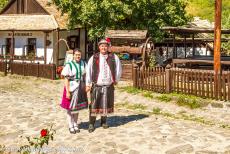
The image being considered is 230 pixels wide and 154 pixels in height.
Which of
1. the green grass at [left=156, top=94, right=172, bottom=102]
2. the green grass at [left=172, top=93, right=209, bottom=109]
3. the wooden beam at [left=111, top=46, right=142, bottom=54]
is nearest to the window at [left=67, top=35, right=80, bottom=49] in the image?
the wooden beam at [left=111, top=46, right=142, bottom=54]

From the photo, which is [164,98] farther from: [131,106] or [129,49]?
[129,49]

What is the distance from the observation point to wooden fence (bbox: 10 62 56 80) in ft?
64.2

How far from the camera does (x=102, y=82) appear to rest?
830 cm

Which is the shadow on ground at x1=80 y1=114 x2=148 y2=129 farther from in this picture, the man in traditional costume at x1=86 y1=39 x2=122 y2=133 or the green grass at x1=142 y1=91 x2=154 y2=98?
the green grass at x1=142 y1=91 x2=154 y2=98

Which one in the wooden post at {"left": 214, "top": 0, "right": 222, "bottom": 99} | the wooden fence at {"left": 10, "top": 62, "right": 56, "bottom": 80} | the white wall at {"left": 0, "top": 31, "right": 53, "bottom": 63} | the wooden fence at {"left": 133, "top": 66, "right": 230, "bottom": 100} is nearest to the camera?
the wooden fence at {"left": 133, "top": 66, "right": 230, "bottom": 100}

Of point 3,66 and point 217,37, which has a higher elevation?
point 217,37

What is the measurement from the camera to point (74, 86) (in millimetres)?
8086

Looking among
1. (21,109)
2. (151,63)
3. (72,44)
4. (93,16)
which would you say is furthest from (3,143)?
(72,44)

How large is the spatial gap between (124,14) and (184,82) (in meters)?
8.81

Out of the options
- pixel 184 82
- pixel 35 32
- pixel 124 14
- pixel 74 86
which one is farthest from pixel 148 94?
pixel 35 32

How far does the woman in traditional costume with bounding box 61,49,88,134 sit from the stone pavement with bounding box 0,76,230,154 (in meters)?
0.62

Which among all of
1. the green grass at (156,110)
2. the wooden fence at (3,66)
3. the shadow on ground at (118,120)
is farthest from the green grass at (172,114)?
the wooden fence at (3,66)

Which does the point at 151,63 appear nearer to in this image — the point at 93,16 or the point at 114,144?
the point at 93,16

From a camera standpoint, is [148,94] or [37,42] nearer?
[148,94]
